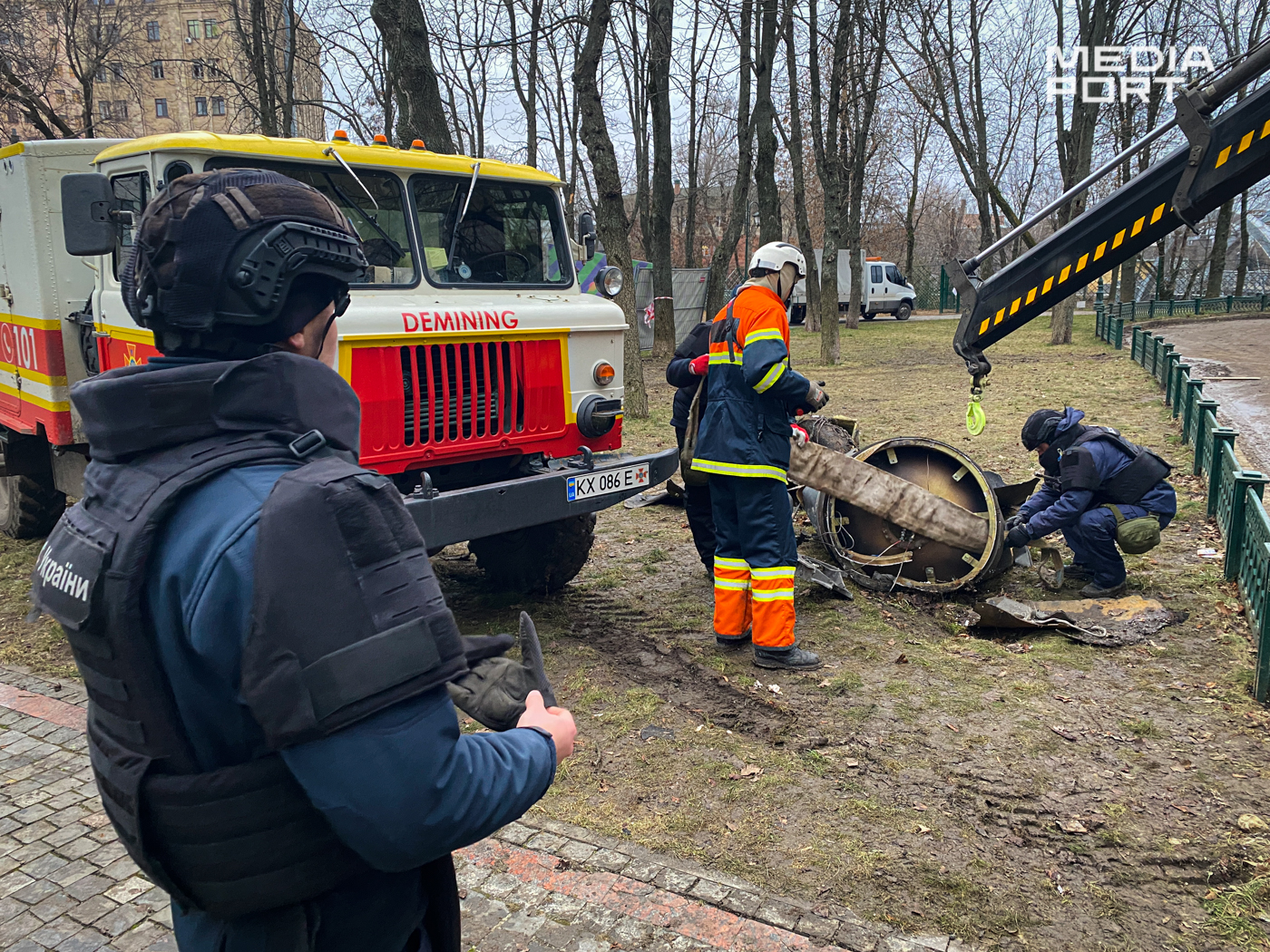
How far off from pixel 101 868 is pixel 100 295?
3250 millimetres

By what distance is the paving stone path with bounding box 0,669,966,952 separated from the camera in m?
2.85

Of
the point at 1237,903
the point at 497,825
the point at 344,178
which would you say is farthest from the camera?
the point at 344,178

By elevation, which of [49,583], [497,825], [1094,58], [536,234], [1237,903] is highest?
[1094,58]

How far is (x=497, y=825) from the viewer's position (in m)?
1.38

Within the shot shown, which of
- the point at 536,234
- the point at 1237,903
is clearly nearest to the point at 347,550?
the point at 1237,903

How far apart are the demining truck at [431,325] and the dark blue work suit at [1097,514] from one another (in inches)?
92.6

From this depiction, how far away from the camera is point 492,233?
5.64 meters

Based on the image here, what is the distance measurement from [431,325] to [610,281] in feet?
5.31

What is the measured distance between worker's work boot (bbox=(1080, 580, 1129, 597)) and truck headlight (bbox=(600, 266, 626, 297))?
11.4 feet

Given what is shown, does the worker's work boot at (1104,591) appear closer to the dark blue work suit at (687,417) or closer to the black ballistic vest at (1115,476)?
the black ballistic vest at (1115,476)

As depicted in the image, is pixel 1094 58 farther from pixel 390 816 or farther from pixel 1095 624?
pixel 390 816

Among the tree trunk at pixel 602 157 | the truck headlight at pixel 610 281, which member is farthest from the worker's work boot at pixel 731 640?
the tree trunk at pixel 602 157

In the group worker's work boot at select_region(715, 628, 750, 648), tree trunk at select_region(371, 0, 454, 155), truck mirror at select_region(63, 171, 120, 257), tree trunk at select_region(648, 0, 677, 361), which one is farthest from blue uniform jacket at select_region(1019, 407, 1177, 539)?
tree trunk at select_region(648, 0, 677, 361)

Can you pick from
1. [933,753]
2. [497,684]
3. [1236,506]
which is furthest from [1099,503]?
[497,684]
